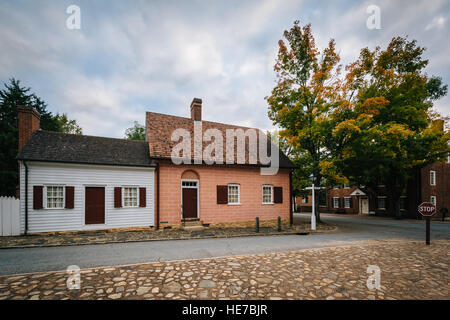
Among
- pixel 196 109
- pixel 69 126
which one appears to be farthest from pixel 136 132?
pixel 196 109

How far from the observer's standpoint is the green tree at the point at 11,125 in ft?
62.3

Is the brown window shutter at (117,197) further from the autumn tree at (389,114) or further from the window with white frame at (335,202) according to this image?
the window with white frame at (335,202)

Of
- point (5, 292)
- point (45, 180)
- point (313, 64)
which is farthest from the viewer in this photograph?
point (313, 64)

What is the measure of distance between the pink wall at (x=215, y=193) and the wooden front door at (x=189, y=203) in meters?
0.37

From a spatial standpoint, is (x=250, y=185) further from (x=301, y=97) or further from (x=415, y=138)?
(x=415, y=138)

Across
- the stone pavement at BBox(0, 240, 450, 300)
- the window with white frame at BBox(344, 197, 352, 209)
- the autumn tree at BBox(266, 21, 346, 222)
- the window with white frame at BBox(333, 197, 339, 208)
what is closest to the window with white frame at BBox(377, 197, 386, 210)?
the window with white frame at BBox(344, 197, 352, 209)

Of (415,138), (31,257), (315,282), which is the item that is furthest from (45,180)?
(415,138)

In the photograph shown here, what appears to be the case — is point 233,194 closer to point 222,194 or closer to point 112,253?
point 222,194

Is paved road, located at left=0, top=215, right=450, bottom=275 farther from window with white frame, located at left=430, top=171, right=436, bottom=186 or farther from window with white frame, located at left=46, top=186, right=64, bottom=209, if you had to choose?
window with white frame, located at left=430, top=171, right=436, bottom=186

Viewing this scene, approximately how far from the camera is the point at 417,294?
13.1 ft

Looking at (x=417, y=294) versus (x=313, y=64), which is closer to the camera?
(x=417, y=294)

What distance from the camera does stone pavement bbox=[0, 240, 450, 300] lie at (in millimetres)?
3869

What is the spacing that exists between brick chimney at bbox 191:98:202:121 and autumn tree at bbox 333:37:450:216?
1004cm

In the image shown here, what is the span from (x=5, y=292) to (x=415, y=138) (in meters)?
25.0
